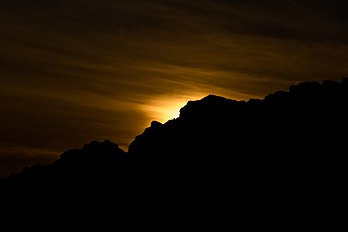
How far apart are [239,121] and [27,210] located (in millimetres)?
54559

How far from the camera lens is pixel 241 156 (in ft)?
422

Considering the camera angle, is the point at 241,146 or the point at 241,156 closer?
the point at 241,156

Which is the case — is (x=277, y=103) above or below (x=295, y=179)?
above

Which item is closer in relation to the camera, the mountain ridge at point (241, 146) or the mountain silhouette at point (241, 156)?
Answer: the mountain silhouette at point (241, 156)

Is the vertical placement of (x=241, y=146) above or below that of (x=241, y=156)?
above

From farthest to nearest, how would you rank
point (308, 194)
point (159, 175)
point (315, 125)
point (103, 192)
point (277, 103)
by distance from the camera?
point (103, 192), point (159, 175), point (277, 103), point (315, 125), point (308, 194)

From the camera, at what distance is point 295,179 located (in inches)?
4611

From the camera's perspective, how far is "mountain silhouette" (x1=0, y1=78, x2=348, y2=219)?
11650 cm

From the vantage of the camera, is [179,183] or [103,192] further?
[103,192]

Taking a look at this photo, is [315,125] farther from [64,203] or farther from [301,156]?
[64,203]

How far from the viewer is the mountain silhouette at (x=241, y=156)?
116 m

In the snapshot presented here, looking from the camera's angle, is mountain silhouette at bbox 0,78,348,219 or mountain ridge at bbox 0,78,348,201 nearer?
mountain silhouette at bbox 0,78,348,219

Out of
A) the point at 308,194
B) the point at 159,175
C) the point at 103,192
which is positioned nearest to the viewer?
the point at 308,194

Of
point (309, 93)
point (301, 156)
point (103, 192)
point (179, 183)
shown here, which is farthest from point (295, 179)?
point (103, 192)
